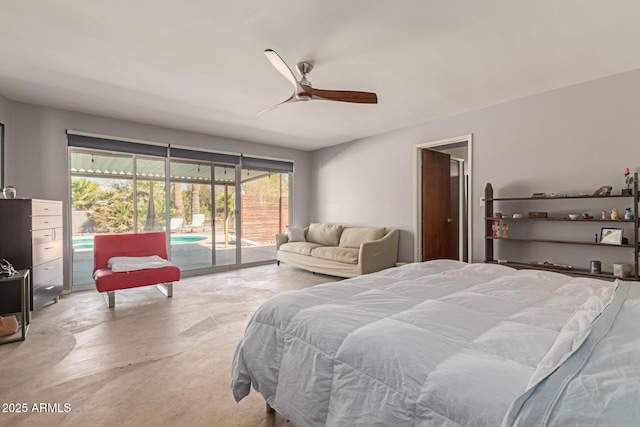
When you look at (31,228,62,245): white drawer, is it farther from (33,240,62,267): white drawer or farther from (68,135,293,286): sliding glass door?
(68,135,293,286): sliding glass door

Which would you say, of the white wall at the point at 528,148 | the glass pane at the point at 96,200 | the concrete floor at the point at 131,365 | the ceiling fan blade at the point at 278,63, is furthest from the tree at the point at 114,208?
the white wall at the point at 528,148

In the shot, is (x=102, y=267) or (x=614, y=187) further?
(x=102, y=267)

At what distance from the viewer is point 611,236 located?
2973mm

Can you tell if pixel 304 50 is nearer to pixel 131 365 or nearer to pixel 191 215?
pixel 131 365

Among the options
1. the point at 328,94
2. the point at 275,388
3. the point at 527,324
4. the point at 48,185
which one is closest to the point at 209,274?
the point at 48,185

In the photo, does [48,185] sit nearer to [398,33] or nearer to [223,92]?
[223,92]

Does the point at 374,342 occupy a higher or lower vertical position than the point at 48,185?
lower

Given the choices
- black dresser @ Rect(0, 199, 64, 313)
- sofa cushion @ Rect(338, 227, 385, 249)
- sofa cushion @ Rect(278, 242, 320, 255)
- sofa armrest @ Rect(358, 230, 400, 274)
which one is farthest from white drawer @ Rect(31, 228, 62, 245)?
sofa cushion @ Rect(338, 227, 385, 249)

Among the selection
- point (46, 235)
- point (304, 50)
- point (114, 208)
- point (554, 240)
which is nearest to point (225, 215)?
point (114, 208)

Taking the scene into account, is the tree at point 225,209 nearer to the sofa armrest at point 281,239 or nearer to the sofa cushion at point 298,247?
the sofa armrest at point 281,239

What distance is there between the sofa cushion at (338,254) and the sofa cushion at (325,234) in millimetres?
628

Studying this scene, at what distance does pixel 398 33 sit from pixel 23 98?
4.34 metres

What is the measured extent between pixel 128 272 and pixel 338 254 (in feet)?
9.09

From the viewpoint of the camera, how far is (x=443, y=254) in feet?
16.5
